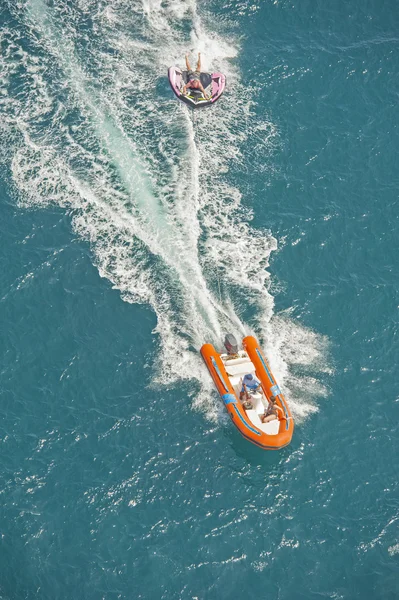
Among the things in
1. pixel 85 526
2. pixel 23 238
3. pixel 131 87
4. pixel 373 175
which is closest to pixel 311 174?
pixel 373 175

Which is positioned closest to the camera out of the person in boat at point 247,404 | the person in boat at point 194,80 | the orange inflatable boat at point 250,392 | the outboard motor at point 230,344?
the orange inflatable boat at point 250,392

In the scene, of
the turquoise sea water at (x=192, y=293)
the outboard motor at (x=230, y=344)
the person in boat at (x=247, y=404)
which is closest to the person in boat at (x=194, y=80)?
the turquoise sea water at (x=192, y=293)

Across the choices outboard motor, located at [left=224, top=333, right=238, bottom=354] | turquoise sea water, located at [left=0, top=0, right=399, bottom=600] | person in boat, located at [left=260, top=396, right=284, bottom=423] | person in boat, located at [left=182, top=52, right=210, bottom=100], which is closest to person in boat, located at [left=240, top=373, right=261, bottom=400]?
person in boat, located at [left=260, top=396, right=284, bottom=423]

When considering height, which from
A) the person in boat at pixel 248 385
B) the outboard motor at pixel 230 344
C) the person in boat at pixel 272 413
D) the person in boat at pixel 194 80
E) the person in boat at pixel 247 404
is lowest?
the person in boat at pixel 272 413

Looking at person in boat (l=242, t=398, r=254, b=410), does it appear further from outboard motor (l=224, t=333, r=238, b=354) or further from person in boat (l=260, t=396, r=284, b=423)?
outboard motor (l=224, t=333, r=238, b=354)

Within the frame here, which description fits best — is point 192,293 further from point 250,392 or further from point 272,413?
point 272,413

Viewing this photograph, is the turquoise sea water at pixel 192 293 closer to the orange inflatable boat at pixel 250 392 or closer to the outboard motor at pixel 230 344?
the orange inflatable boat at pixel 250 392
